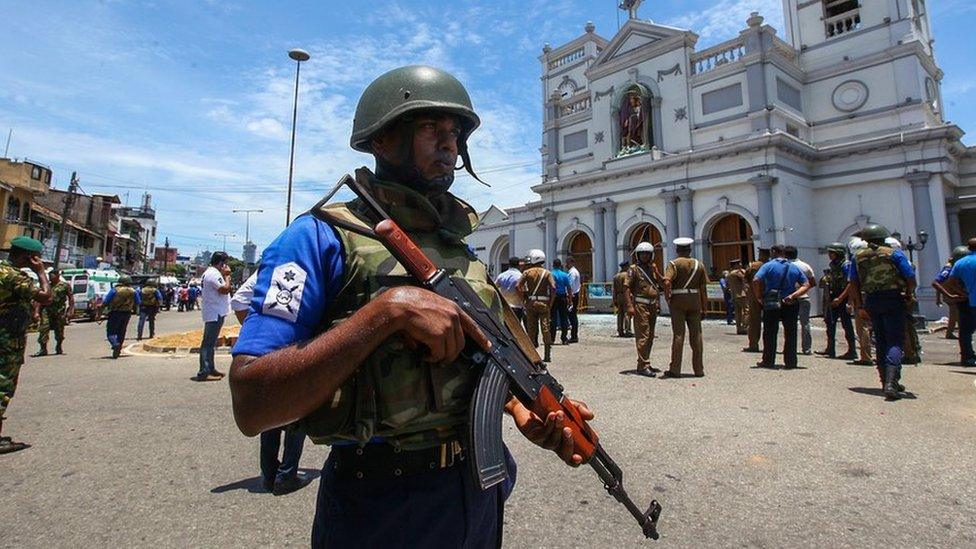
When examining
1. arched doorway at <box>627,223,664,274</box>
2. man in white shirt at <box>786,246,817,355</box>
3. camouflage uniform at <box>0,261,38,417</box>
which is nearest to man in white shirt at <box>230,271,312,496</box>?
camouflage uniform at <box>0,261,38,417</box>

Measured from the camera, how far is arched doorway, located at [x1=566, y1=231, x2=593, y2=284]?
2177cm

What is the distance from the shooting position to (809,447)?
362 centimetres

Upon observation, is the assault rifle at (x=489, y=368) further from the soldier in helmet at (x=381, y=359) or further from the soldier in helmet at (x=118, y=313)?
the soldier in helmet at (x=118, y=313)

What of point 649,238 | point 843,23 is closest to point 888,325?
point 649,238

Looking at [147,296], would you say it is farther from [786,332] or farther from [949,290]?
[949,290]

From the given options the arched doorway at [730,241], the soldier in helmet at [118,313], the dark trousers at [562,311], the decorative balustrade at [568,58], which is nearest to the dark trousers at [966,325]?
the dark trousers at [562,311]

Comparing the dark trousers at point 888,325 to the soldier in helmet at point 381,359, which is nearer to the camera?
the soldier in helmet at point 381,359

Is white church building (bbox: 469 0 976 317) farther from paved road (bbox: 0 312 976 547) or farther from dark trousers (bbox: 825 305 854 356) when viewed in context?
paved road (bbox: 0 312 976 547)

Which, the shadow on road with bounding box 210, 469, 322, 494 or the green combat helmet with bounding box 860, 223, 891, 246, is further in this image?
the green combat helmet with bounding box 860, 223, 891, 246

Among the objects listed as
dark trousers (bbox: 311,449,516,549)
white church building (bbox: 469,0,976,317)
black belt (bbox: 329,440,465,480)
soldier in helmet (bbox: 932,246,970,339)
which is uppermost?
white church building (bbox: 469,0,976,317)

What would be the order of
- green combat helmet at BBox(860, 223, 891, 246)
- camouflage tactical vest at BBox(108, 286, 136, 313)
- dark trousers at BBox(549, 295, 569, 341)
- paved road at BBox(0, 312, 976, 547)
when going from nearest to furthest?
paved road at BBox(0, 312, 976, 547), green combat helmet at BBox(860, 223, 891, 246), camouflage tactical vest at BBox(108, 286, 136, 313), dark trousers at BBox(549, 295, 569, 341)

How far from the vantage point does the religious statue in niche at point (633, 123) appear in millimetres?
20062

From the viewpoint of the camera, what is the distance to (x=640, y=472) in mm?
3223

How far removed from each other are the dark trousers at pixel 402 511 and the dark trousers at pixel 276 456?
202 centimetres
